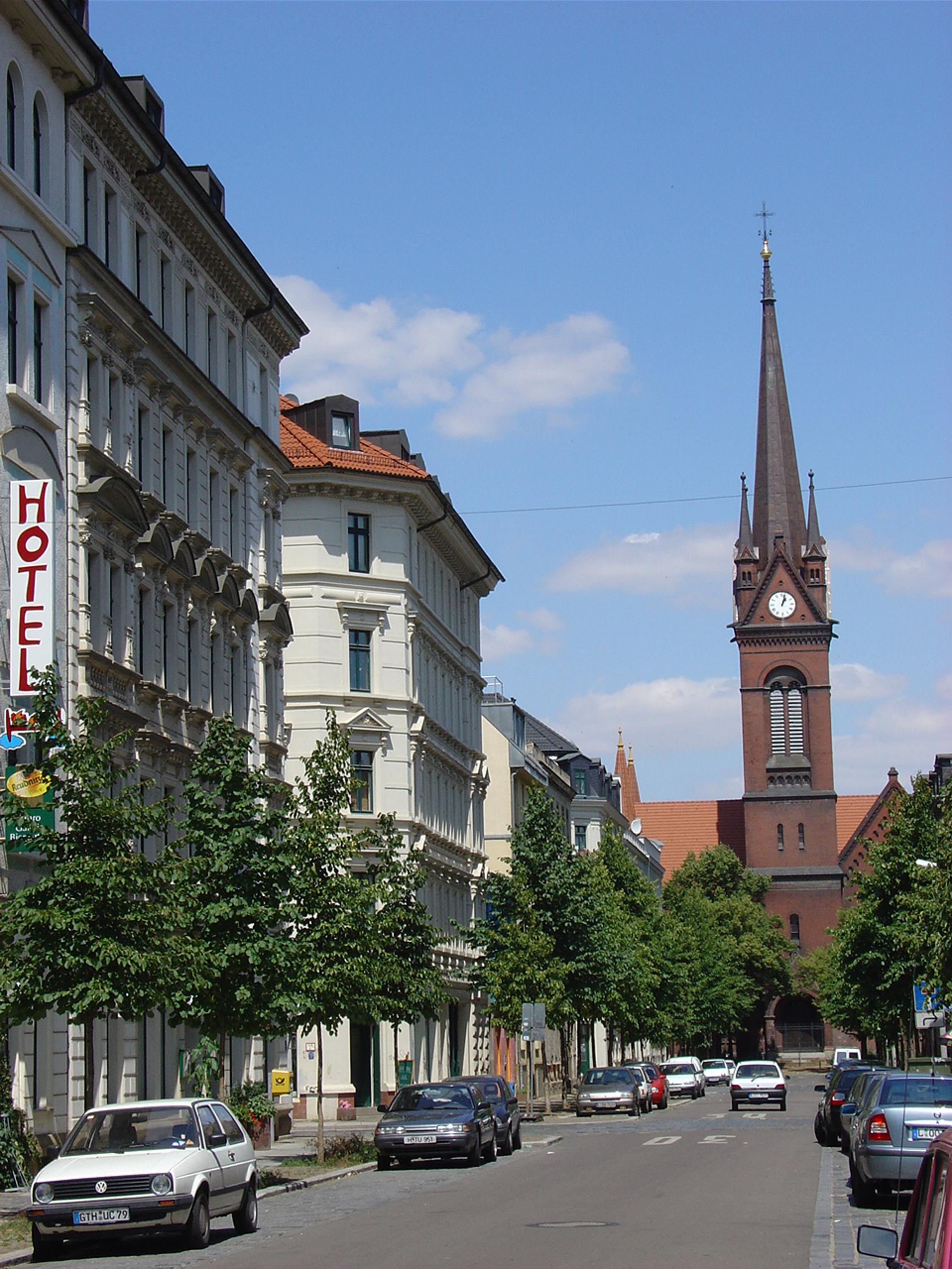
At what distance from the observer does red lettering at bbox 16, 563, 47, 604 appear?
1001 inches

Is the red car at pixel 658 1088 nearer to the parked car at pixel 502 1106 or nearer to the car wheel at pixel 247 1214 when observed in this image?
the parked car at pixel 502 1106

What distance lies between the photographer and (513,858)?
57.1 metres

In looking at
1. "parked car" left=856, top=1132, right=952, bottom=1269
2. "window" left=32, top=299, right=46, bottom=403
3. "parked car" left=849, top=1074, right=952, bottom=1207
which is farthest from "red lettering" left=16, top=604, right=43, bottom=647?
"parked car" left=856, top=1132, right=952, bottom=1269

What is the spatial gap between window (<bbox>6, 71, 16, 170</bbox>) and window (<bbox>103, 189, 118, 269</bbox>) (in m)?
4.19

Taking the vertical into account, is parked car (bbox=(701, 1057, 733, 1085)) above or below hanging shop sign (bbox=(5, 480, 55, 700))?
below

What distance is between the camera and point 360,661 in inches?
2137

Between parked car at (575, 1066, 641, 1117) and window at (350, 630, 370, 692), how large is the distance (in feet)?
41.0

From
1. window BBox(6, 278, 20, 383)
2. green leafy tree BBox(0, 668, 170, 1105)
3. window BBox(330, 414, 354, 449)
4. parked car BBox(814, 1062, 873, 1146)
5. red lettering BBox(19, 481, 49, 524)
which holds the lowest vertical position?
parked car BBox(814, 1062, 873, 1146)

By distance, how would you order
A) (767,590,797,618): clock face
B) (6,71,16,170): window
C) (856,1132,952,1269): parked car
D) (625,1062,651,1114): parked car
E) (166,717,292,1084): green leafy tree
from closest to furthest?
(856,1132,952,1269): parked car → (6,71,16,170): window → (166,717,292,1084): green leafy tree → (625,1062,651,1114): parked car → (767,590,797,618): clock face

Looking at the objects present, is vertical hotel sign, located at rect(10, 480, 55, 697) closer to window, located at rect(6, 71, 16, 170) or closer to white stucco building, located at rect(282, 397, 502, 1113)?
window, located at rect(6, 71, 16, 170)

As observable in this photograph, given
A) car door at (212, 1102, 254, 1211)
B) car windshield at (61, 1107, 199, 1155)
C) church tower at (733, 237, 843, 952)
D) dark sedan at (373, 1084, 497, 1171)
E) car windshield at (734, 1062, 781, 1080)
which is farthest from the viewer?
church tower at (733, 237, 843, 952)

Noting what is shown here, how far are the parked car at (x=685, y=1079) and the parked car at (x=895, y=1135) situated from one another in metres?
49.6

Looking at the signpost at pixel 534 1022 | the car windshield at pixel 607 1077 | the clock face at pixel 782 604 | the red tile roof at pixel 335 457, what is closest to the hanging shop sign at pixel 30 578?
the signpost at pixel 534 1022

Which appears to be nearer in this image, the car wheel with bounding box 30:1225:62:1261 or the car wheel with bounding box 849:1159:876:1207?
the car wheel with bounding box 30:1225:62:1261
